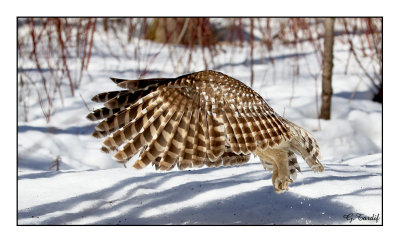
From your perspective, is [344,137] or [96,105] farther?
[96,105]

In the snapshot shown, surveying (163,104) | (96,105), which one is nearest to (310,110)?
(96,105)

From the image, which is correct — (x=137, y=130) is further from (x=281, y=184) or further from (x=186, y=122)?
(x=281, y=184)

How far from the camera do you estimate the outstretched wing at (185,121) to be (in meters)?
2.62

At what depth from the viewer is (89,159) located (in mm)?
5176

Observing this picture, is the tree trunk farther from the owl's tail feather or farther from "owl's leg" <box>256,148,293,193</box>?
the owl's tail feather

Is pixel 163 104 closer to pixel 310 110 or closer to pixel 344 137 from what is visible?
pixel 344 137

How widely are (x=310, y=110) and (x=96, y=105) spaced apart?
2.88 meters

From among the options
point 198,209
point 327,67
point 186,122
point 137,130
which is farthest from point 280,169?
point 327,67

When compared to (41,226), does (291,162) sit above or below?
above

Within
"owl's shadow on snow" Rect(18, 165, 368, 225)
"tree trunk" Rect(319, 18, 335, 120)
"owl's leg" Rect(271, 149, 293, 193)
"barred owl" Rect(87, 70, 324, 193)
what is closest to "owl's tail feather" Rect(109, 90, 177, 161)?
"barred owl" Rect(87, 70, 324, 193)

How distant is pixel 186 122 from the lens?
2.67 metres

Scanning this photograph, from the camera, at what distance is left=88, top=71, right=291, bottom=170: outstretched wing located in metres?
2.62

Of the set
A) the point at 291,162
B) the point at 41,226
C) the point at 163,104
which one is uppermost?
the point at 163,104

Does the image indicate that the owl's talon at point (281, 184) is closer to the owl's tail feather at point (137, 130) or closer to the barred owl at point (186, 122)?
the barred owl at point (186, 122)
